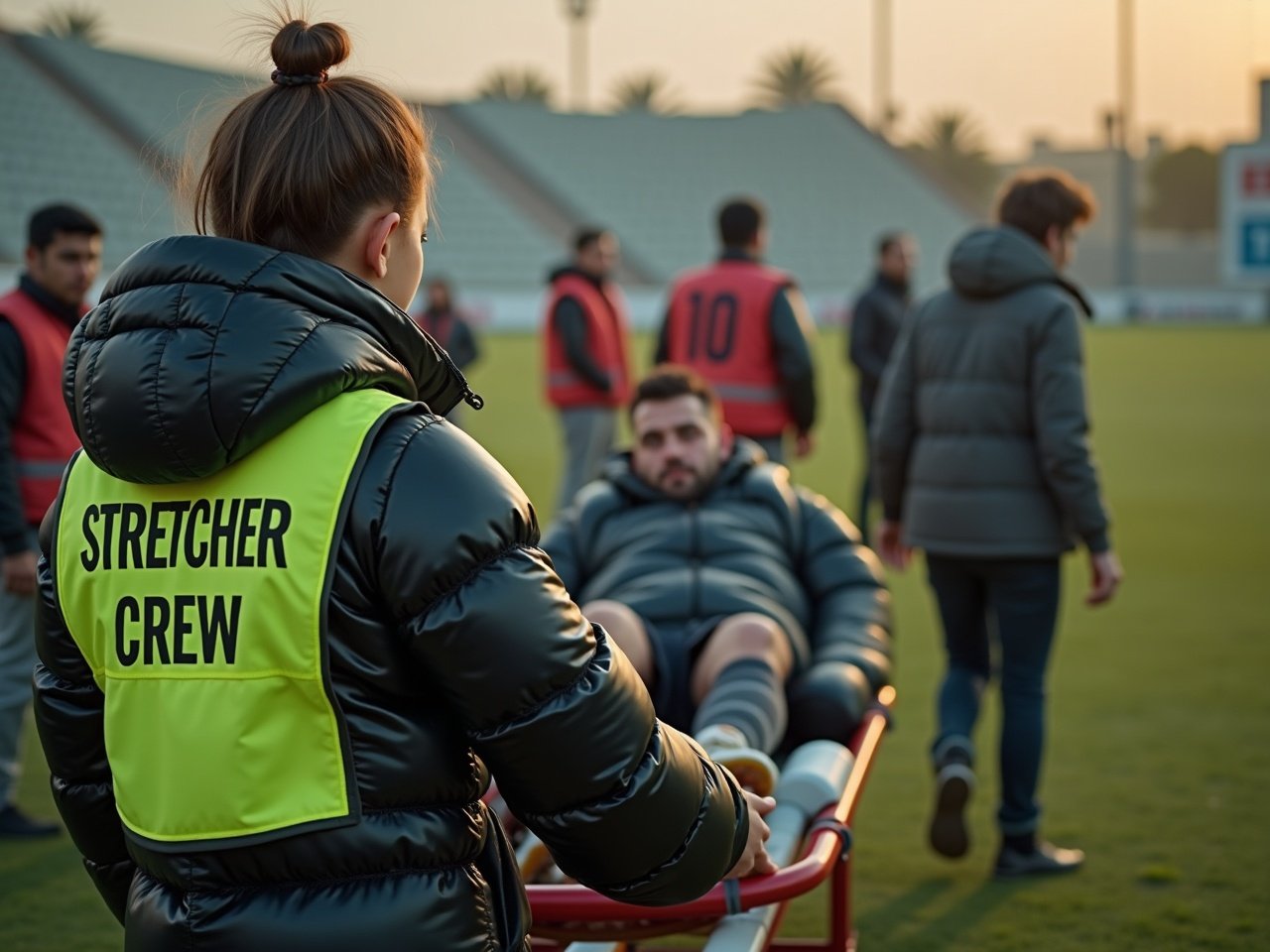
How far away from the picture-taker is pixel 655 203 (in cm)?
6350

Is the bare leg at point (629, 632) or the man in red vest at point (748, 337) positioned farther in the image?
the man in red vest at point (748, 337)

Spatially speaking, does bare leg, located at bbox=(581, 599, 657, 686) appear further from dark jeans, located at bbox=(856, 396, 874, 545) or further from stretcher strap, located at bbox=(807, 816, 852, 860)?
dark jeans, located at bbox=(856, 396, 874, 545)

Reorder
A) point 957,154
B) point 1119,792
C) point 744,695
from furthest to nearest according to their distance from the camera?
point 957,154
point 1119,792
point 744,695

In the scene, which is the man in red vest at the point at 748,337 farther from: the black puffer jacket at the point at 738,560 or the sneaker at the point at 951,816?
the sneaker at the point at 951,816

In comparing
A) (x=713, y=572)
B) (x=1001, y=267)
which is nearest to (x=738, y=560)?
(x=713, y=572)

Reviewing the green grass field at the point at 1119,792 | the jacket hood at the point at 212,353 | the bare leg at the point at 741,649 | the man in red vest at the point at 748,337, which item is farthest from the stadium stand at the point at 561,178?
the jacket hood at the point at 212,353

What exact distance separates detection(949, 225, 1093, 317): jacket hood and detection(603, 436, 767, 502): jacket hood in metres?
0.81

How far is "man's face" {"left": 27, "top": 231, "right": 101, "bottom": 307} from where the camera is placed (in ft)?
16.2

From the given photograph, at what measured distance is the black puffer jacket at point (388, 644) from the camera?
163 centimetres

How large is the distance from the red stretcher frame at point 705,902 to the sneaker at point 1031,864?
4.34ft

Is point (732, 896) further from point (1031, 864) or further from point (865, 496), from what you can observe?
point (865, 496)

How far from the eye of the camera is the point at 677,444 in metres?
4.58

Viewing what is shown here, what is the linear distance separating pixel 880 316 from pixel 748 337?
243 centimetres

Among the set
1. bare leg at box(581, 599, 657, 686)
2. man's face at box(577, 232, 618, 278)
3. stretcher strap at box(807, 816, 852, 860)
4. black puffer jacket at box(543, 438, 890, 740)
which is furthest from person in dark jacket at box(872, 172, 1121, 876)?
man's face at box(577, 232, 618, 278)
